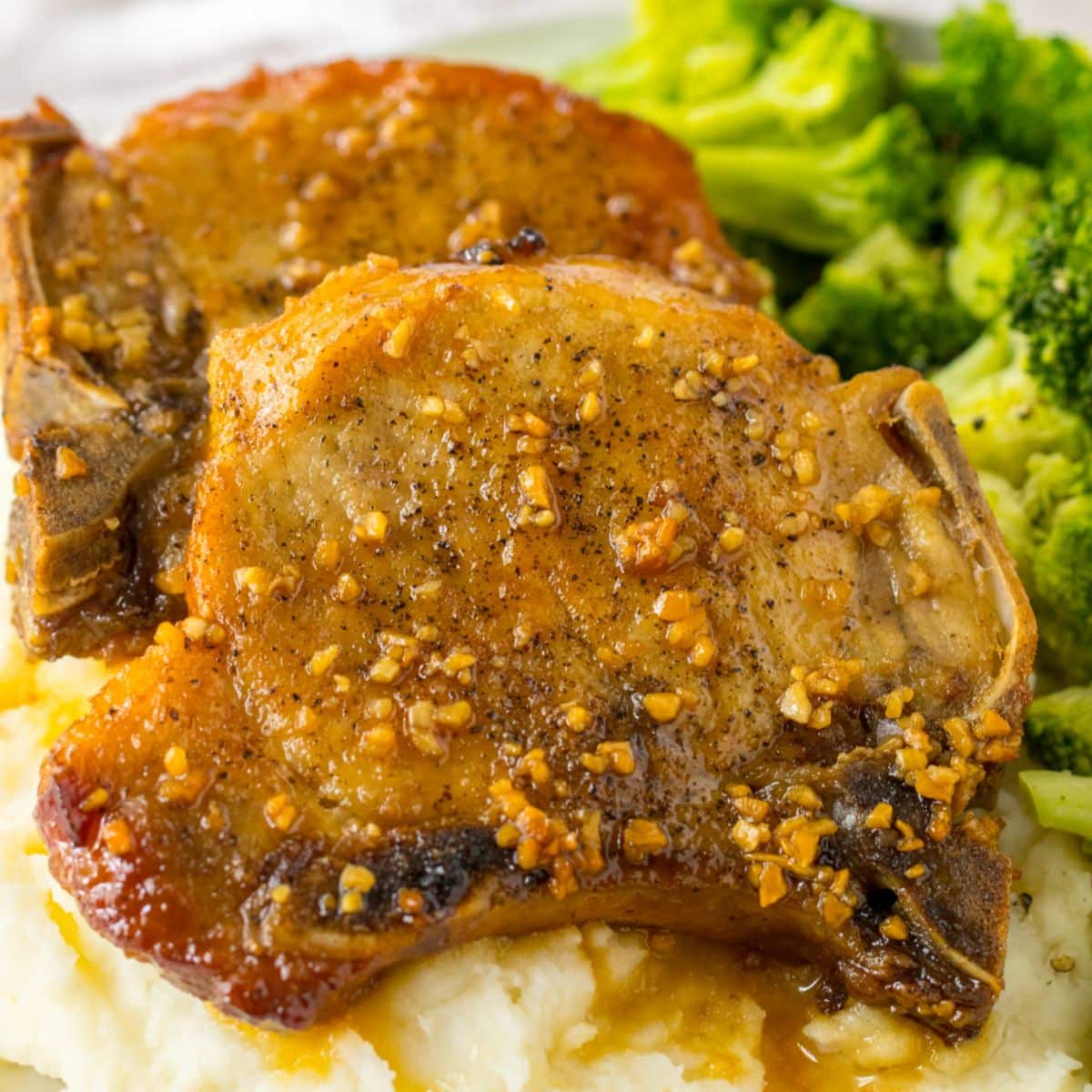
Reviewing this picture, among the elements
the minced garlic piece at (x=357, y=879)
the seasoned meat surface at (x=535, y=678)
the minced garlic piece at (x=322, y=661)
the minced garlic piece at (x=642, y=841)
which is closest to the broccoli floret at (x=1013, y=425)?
the seasoned meat surface at (x=535, y=678)

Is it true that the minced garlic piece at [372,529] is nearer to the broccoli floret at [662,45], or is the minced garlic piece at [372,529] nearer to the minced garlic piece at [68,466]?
the minced garlic piece at [68,466]

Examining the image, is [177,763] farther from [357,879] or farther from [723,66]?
[723,66]

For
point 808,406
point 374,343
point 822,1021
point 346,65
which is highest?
point 346,65

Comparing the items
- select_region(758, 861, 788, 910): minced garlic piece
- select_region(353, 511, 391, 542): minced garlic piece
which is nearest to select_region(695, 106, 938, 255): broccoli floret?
select_region(353, 511, 391, 542): minced garlic piece

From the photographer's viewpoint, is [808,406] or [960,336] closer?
[808,406]

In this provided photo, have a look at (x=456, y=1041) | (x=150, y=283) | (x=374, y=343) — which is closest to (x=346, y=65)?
(x=150, y=283)

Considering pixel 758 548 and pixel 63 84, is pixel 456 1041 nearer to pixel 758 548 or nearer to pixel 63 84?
pixel 758 548

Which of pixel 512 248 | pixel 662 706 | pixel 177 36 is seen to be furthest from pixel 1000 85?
pixel 177 36
